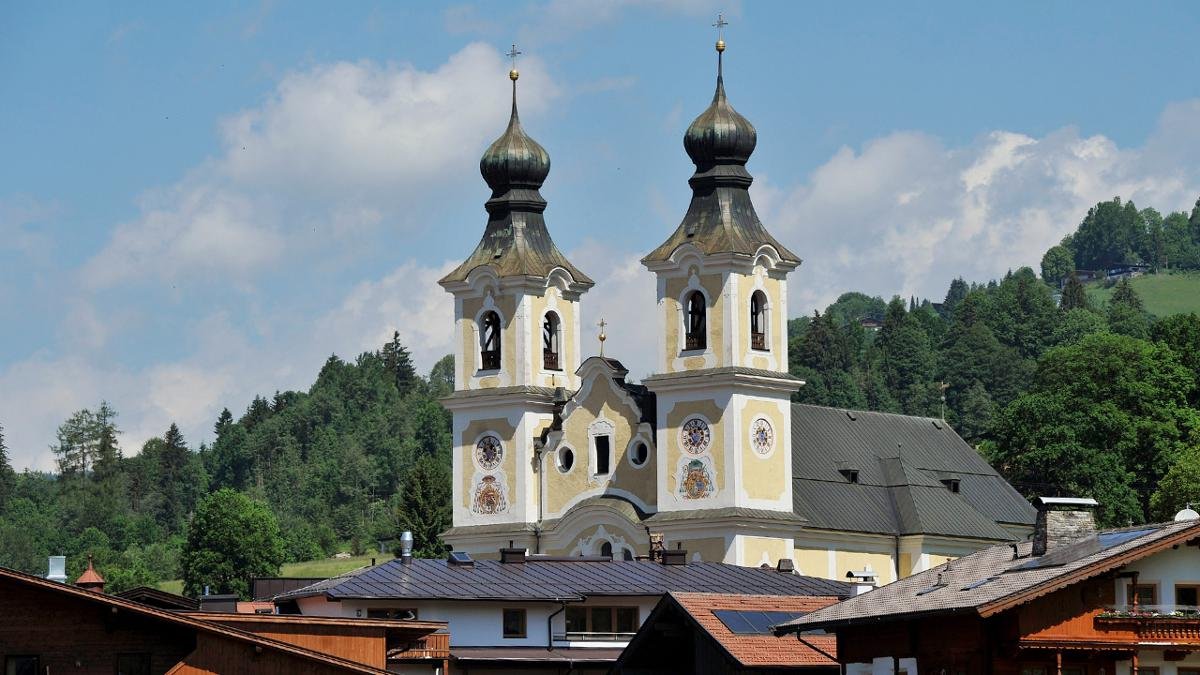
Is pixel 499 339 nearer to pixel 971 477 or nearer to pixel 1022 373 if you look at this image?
pixel 971 477

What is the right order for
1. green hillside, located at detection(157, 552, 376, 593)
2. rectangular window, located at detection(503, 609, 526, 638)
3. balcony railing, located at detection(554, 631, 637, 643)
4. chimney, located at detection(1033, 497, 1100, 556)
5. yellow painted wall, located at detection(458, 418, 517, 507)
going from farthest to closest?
1. green hillside, located at detection(157, 552, 376, 593)
2. yellow painted wall, located at detection(458, 418, 517, 507)
3. balcony railing, located at detection(554, 631, 637, 643)
4. rectangular window, located at detection(503, 609, 526, 638)
5. chimney, located at detection(1033, 497, 1100, 556)

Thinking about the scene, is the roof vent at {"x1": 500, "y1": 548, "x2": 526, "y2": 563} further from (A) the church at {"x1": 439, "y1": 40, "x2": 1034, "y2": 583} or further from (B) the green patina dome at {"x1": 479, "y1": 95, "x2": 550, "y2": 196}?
(B) the green patina dome at {"x1": 479, "y1": 95, "x2": 550, "y2": 196}

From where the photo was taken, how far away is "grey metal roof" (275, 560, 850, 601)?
60.5 metres

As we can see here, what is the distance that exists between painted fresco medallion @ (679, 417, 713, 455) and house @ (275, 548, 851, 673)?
14.3 m

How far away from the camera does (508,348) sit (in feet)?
273

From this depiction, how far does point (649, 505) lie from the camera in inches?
3130

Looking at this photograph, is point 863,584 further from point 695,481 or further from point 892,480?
point 892,480

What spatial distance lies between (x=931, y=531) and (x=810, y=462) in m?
4.14

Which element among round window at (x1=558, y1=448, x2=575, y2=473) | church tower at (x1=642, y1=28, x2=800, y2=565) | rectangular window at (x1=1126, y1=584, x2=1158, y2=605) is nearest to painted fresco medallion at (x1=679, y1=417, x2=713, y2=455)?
church tower at (x1=642, y1=28, x2=800, y2=565)

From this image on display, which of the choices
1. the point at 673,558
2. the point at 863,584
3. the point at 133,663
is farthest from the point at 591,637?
the point at 133,663

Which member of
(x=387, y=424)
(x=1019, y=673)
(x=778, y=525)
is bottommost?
(x=1019, y=673)

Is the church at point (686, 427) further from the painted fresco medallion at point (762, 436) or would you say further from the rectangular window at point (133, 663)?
the rectangular window at point (133, 663)

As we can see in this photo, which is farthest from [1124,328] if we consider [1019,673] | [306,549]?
[1019,673]

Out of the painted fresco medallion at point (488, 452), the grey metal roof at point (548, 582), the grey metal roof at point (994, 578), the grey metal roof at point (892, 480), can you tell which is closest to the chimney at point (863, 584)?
the grey metal roof at point (548, 582)
